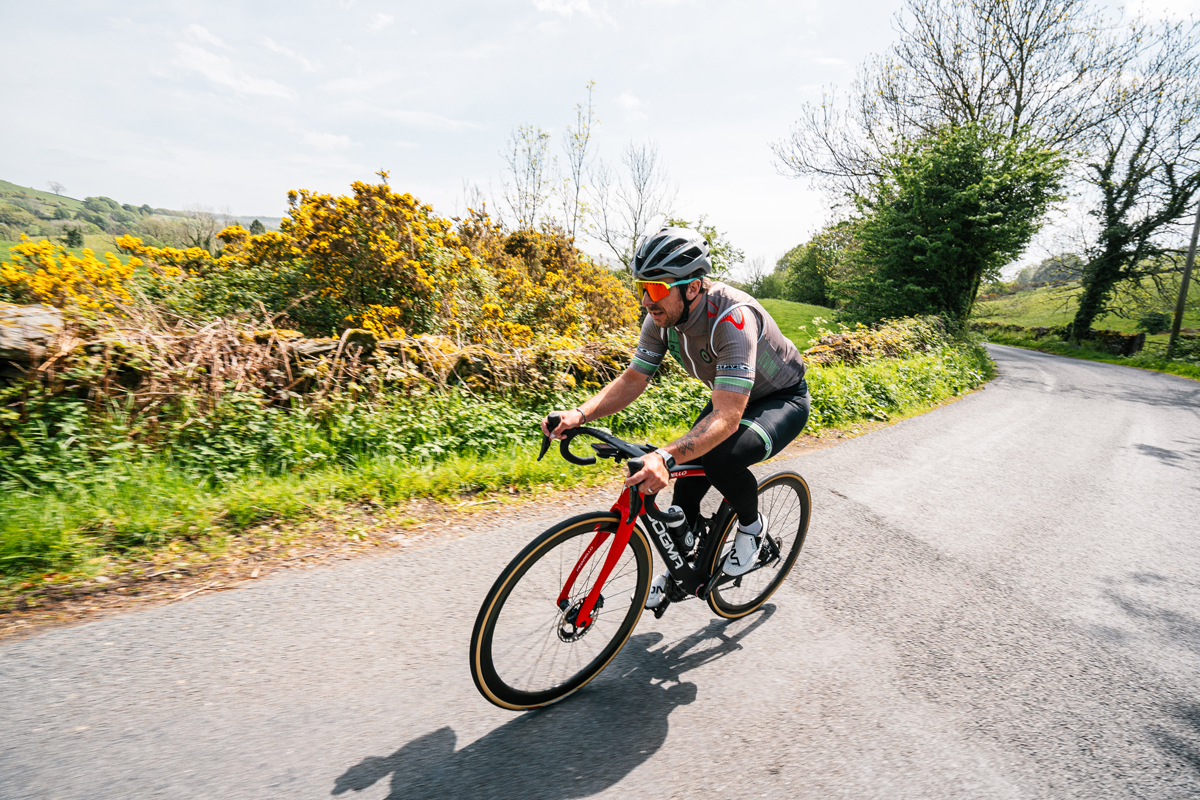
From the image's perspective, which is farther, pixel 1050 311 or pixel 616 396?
pixel 1050 311

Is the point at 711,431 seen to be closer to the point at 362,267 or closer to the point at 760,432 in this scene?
the point at 760,432


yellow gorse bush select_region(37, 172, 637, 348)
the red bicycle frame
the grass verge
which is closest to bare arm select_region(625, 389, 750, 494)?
the red bicycle frame

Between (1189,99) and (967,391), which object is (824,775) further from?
(1189,99)

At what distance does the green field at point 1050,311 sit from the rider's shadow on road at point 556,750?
29914 mm

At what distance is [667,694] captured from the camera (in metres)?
2.54

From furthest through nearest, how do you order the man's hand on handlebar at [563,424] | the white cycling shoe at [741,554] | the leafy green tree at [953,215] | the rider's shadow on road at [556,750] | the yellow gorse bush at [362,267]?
the leafy green tree at [953,215]
the yellow gorse bush at [362,267]
the white cycling shoe at [741,554]
the man's hand on handlebar at [563,424]
the rider's shadow on road at [556,750]

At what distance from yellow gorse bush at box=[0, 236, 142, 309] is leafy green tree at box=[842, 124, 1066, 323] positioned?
61.8ft

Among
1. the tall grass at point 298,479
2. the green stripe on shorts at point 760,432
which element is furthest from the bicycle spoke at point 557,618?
the tall grass at point 298,479

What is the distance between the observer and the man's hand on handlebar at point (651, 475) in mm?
2152

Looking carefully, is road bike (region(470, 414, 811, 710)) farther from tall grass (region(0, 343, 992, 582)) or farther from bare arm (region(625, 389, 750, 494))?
tall grass (region(0, 343, 992, 582))

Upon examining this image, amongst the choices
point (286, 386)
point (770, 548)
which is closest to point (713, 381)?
point (770, 548)

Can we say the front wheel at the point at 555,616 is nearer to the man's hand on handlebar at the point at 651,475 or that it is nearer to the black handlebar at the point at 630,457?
the black handlebar at the point at 630,457

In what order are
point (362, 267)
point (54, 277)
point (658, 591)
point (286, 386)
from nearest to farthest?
point (658, 591) → point (54, 277) → point (286, 386) → point (362, 267)

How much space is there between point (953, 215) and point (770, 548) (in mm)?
18116
